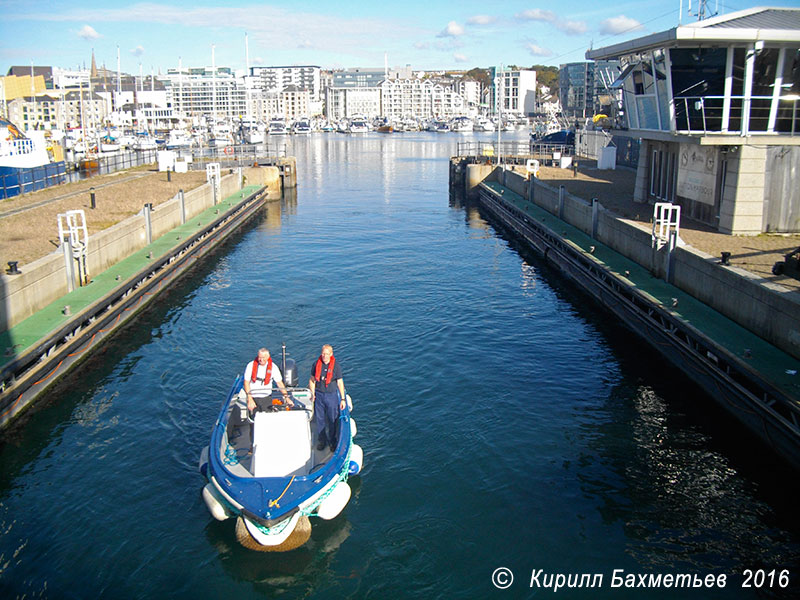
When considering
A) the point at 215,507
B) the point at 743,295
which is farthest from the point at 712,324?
the point at 215,507

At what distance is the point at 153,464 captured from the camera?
50.8 feet

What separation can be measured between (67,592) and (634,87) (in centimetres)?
3193

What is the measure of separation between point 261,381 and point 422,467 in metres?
3.94

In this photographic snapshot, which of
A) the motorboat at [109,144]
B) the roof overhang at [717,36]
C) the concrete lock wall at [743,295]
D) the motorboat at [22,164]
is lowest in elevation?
the concrete lock wall at [743,295]

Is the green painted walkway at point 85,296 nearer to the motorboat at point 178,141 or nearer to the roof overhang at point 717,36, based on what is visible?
the roof overhang at point 717,36

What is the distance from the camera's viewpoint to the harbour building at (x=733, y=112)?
25609 mm

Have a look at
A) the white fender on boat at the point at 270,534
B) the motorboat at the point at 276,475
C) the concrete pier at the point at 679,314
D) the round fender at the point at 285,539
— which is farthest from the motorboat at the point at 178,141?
the white fender on boat at the point at 270,534

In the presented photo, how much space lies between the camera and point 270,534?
12.0 metres

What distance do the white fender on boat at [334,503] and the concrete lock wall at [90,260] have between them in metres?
11.8

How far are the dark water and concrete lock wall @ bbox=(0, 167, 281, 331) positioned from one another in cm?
249

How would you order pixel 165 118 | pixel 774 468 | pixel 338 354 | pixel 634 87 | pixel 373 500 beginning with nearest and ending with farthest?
1. pixel 373 500
2. pixel 774 468
3. pixel 338 354
4. pixel 634 87
5. pixel 165 118

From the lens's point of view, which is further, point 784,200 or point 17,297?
point 784,200

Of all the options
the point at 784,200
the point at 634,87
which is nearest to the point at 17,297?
the point at 784,200

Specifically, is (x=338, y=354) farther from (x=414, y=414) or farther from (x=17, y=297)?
(x=17, y=297)
